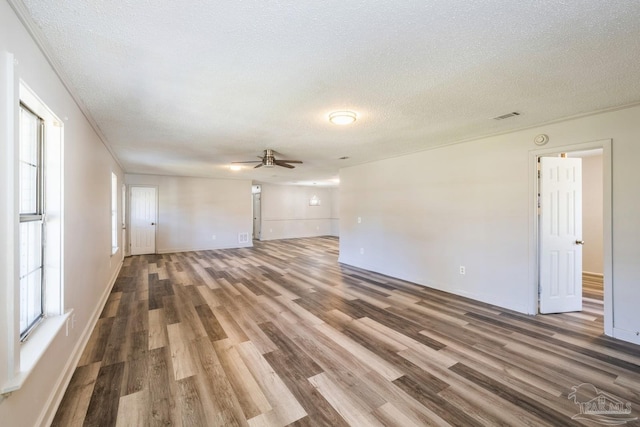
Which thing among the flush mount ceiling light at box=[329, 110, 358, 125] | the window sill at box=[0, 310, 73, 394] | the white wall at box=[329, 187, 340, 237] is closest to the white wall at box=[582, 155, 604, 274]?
the flush mount ceiling light at box=[329, 110, 358, 125]

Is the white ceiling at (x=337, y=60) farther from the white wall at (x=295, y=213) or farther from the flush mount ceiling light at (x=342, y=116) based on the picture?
the white wall at (x=295, y=213)

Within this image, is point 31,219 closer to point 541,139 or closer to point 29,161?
point 29,161

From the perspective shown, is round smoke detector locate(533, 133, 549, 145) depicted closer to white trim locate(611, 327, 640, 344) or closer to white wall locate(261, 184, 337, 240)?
white trim locate(611, 327, 640, 344)

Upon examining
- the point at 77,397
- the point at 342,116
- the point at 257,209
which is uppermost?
the point at 342,116

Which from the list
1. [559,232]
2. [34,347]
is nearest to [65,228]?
[34,347]

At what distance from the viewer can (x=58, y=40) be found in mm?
1625

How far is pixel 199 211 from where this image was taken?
826 centimetres

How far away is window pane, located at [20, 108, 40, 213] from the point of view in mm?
1690

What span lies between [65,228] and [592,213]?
26.2 ft

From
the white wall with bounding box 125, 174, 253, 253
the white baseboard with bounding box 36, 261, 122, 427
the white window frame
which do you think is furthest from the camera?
the white wall with bounding box 125, 174, 253, 253

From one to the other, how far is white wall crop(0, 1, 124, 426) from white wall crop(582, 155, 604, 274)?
7824 mm

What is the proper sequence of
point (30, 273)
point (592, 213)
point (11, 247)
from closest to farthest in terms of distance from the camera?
point (11, 247)
point (30, 273)
point (592, 213)

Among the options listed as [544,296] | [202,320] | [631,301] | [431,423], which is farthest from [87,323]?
[631,301]

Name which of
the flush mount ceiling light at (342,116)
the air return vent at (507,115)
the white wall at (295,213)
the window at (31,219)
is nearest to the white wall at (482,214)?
the air return vent at (507,115)
